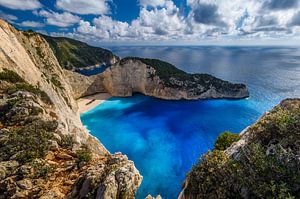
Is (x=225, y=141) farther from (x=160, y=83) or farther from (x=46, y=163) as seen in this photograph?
(x=160, y=83)

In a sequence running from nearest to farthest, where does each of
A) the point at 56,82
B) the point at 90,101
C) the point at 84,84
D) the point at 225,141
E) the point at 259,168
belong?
the point at 259,168
the point at 225,141
the point at 56,82
the point at 90,101
the point at 84,84

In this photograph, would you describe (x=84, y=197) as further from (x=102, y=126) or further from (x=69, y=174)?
(x=102, y=126)

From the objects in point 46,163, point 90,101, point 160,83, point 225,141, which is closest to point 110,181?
point 46,163

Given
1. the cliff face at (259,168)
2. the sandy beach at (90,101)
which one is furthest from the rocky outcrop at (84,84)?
the cliff face at (259,168)

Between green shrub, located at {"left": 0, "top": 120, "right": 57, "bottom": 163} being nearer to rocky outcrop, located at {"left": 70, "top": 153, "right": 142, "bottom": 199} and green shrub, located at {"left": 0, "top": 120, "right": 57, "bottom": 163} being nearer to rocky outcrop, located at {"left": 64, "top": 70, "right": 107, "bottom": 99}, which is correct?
rocky outcrop, located at {"left": 70, "top": 153, "right": 142, "bottom": 199}

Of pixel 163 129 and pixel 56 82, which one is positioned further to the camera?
pixel 163 129

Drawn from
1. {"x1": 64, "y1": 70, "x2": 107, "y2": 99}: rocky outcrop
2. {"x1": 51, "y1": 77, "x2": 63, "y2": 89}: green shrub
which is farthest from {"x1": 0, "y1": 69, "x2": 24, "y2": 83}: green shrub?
{"x1": 64, "y1": 70, "x2": 107, "y2": 99}: rocky outcrop

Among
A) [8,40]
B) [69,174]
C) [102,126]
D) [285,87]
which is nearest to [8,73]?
[8,40]
